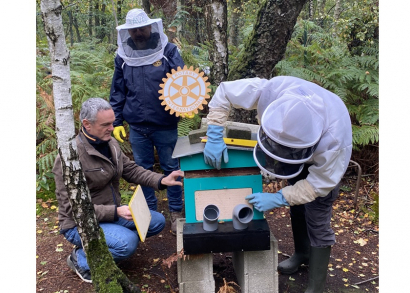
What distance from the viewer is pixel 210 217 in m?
2.60

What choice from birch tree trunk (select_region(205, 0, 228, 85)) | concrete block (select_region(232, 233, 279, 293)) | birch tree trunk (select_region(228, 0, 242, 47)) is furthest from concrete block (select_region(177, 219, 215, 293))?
birch tree trunk (select_region(228, 0, 242, 47))

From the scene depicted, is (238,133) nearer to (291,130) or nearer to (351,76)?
(291,130)

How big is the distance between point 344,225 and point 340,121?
87.7 inches

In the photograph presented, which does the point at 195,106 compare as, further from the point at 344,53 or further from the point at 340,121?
the point at 344,53

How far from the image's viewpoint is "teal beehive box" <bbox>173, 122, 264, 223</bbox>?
256 cm

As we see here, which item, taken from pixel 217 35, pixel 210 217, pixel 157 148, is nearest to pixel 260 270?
pixel 210 217

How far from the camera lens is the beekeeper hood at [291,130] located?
84.0 inches

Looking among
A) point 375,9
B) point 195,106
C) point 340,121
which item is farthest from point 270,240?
point 375,9

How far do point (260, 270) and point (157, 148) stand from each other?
1597 mm

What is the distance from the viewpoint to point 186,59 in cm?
480

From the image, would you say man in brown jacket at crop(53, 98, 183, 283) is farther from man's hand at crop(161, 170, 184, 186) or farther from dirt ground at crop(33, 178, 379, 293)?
dirt ground at crop(33, 178, 379, 293)

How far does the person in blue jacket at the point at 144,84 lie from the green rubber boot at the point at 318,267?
1.52m

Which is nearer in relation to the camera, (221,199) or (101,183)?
(221,199)

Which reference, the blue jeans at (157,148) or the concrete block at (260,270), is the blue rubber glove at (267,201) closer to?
the concrete block at (260,270)
